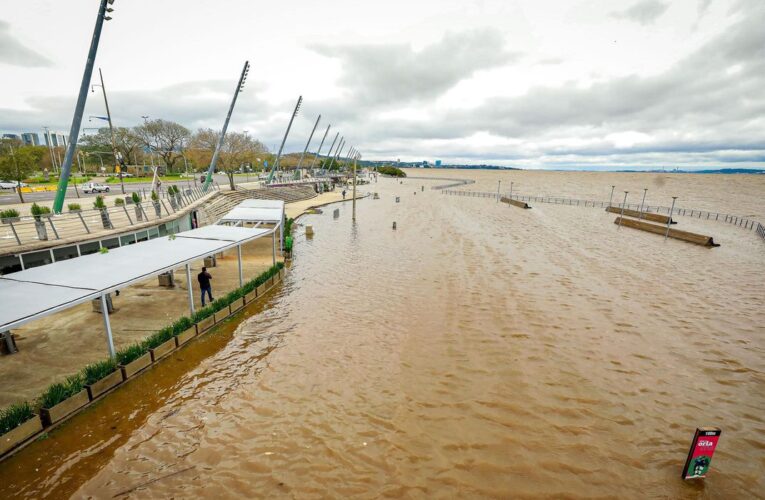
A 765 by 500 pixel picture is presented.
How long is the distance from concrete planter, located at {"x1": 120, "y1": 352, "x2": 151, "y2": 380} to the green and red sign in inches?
535

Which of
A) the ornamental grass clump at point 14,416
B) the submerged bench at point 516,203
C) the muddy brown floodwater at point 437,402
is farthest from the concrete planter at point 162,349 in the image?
the submerged bench at point 516,203

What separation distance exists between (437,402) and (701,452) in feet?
18.7

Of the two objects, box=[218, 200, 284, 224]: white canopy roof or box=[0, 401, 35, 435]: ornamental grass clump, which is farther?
box=[218, 200, 284, 224]: white canopy roof

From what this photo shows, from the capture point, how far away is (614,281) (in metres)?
21.4

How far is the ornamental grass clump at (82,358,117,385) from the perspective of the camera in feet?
28.4

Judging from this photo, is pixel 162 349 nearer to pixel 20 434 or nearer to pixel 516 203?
pixel 20 434

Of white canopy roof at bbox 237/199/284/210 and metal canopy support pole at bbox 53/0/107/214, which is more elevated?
metal canopy support pole at bbox 53/0/107/214

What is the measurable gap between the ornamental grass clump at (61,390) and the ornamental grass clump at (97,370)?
0.13 metres

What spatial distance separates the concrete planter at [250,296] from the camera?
50.5 feet

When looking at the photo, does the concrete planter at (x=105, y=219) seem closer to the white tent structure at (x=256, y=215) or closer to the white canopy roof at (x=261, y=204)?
the white tent structure at (x=256, y=215)

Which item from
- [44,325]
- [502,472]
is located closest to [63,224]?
[44,325]

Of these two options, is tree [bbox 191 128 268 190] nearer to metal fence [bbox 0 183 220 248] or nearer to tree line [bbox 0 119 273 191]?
tree line [bbox 0 119 273 191]

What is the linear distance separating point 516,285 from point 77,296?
65.1ft

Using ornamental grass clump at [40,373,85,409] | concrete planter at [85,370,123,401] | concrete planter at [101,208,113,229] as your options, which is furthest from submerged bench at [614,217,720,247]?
concrete planter at [101,208,113,229]
